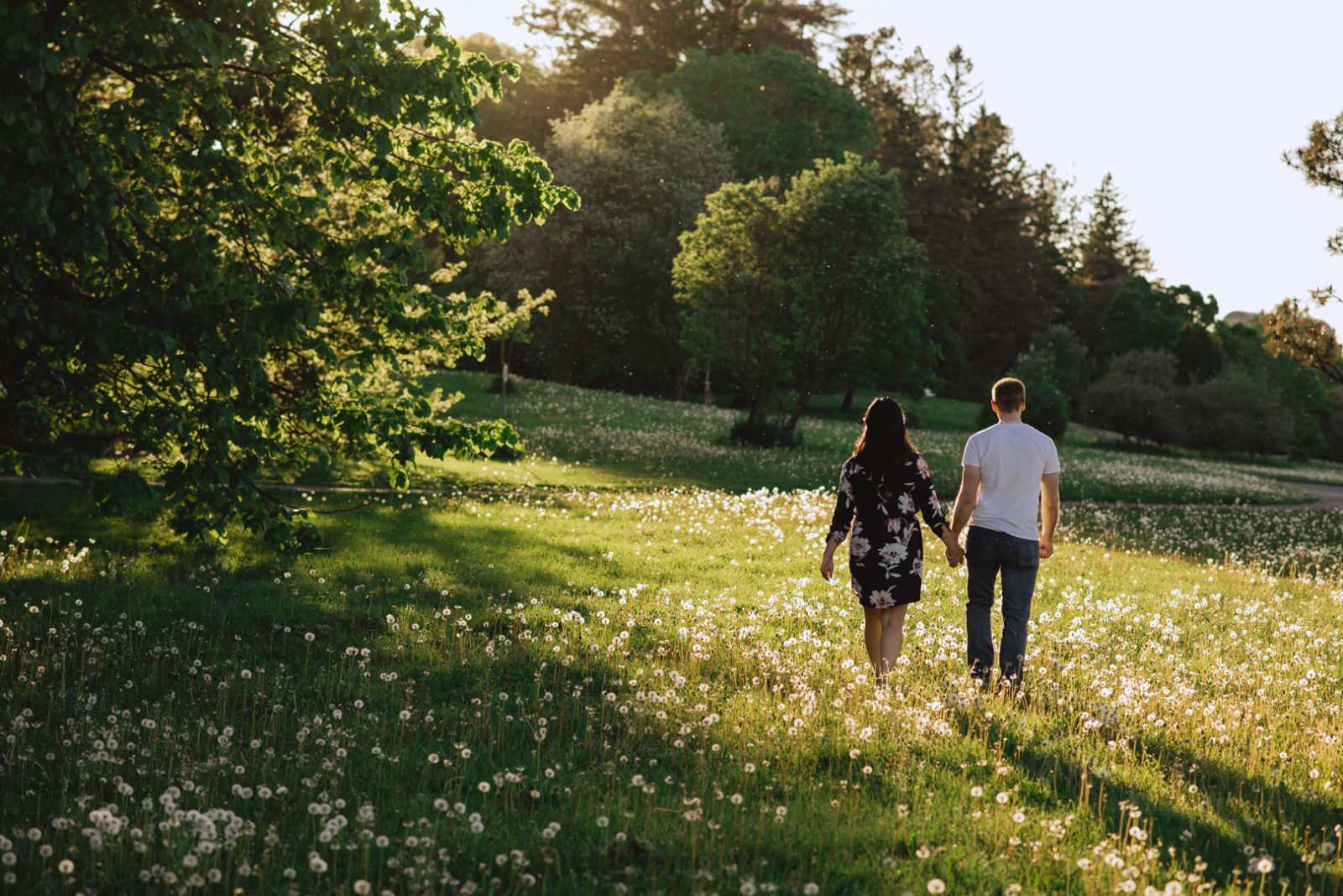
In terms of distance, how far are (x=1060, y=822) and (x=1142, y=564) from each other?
10.9 metres

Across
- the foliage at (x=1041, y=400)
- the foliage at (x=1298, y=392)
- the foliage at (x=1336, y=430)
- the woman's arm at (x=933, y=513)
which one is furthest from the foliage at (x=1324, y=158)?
the foliage at (x=1336, y=430)

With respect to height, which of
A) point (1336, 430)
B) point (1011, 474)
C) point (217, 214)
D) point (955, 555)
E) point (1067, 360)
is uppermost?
point (1067, 360)

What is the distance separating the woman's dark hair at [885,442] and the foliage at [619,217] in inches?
1659

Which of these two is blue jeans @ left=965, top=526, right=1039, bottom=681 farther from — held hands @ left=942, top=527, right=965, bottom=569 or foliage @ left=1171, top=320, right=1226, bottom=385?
foliage @ left=1171, top=320, right=1226, bottom=385

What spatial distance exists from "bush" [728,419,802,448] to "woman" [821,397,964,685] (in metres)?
24.0

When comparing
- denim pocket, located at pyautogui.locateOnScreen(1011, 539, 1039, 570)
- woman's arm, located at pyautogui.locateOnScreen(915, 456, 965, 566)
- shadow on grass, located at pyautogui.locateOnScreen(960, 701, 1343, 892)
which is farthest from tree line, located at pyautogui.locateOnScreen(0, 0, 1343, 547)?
shadow on grass, located at pyautogui.locateOnScreen(960, 701, 1343, 892)

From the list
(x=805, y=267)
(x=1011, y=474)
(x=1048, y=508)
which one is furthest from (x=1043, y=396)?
(x=1011, y=474)

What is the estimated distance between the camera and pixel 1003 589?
7.01m

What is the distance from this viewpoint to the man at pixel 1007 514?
6.98 metres

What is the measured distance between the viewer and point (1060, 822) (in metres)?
4.86

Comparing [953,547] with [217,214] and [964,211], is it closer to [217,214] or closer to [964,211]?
[217,214]

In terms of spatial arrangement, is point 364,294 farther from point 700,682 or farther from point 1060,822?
point 1060,822

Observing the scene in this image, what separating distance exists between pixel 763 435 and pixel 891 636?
80.3ft

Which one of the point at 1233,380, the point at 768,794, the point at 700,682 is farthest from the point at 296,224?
the point at 1233,380
